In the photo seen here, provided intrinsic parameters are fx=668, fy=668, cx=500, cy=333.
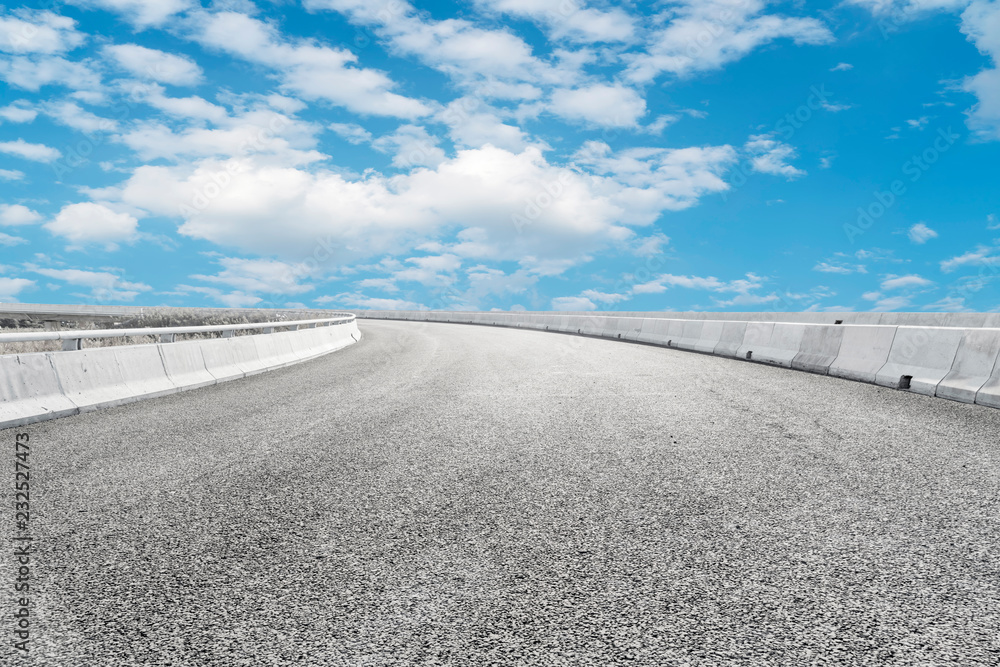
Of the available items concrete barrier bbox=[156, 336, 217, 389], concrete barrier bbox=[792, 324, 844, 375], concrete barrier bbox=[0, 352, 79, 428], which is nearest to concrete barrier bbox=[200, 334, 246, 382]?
concrete barrier bbox=[156, 336, 217, 389]

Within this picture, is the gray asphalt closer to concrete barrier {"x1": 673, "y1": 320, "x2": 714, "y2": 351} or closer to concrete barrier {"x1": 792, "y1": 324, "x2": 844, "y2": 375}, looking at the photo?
concrete barrier {"x1": 792, "y1": 324, "x2": 844, "y2": 375}

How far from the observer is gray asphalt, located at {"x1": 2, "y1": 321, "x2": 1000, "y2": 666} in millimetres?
2537

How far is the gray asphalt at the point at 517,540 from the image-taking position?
2537 millimetres

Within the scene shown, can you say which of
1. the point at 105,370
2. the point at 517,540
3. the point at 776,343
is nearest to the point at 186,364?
the point at 105,370

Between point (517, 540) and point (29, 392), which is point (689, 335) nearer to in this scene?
point (29, 392)

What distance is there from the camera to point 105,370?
338 inches

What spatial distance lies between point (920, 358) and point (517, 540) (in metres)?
8.76

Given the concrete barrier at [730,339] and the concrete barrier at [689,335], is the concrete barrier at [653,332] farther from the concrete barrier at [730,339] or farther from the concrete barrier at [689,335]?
the concrete barrier at [730,339]

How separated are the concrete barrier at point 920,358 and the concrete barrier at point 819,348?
60.3 inches

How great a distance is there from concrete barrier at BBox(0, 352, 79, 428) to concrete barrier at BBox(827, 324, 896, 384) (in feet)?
37.0

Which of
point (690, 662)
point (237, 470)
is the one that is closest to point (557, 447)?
point (237, 470)

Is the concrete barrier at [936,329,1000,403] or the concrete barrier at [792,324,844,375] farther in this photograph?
the concrete barrier at [792,324,844,375]

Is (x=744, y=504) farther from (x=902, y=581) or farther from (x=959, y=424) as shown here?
(x=959, y=424)

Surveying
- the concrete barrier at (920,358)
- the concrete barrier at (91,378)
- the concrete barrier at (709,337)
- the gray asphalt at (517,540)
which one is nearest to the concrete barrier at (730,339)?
the concrete barrier at (709,337)
